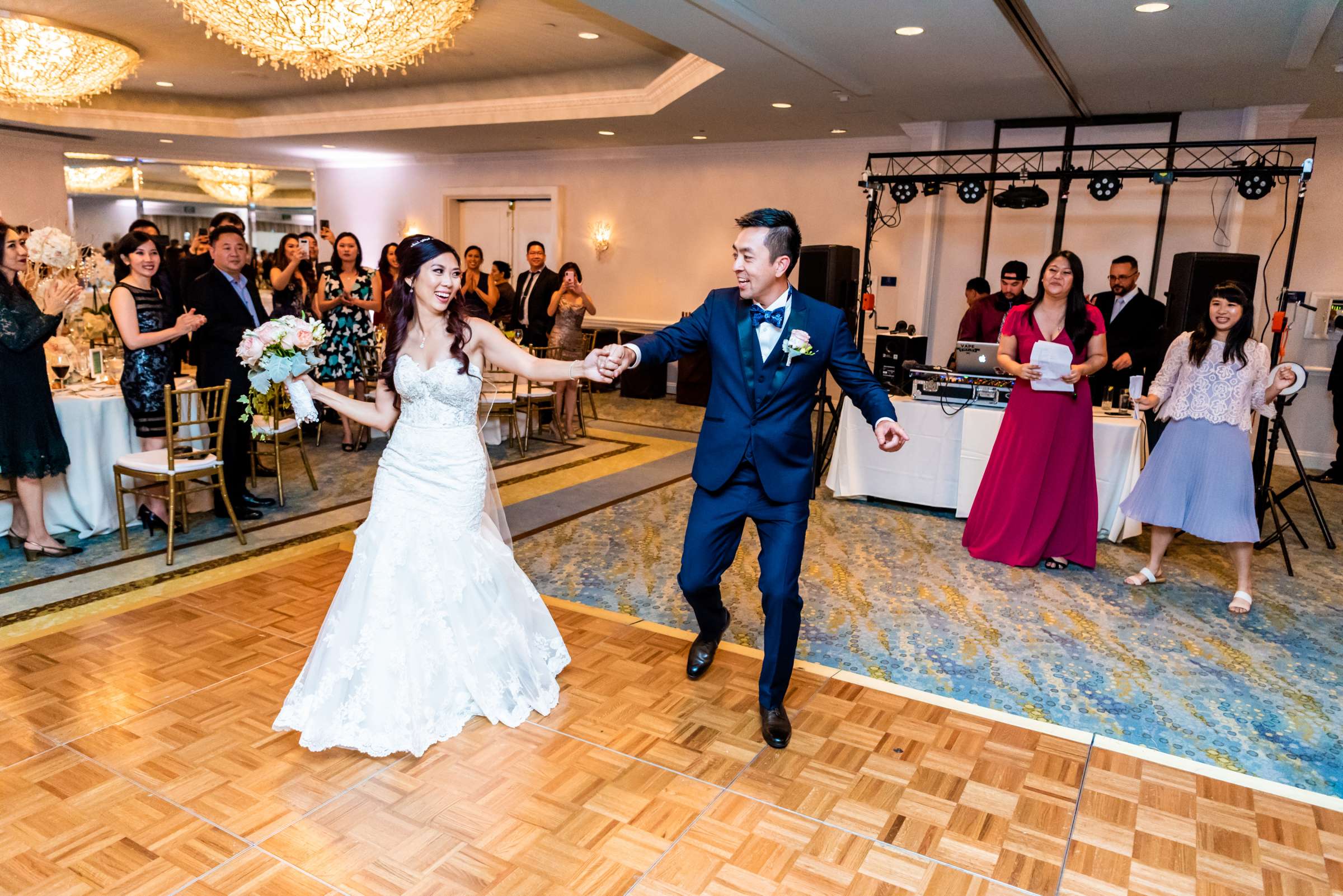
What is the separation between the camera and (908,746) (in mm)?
3012

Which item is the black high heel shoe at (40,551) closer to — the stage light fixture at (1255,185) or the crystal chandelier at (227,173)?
the stage light fixture at (1255,185)

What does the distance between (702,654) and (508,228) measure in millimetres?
11015

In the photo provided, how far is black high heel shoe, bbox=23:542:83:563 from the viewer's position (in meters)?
4.54

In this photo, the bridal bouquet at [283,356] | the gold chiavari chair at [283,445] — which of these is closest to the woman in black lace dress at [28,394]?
the gold chiavari chair at [283,445]

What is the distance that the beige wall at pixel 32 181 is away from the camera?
12664 mm

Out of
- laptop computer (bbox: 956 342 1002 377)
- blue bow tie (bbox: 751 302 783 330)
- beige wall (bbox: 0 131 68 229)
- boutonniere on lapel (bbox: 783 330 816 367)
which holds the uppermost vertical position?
beige wall (bbox: 0 131 68 229)

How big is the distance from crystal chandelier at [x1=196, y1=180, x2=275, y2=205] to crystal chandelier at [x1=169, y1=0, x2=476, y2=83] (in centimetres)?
911

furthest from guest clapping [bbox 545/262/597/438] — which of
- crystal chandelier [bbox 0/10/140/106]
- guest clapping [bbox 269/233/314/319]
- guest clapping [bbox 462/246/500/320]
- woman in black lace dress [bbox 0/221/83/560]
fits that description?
crystal chandelier [bbox 0/10/140/106]

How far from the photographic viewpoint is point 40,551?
15.0 ft

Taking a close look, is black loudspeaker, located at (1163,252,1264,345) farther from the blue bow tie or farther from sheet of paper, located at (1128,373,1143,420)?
the blue bow tie

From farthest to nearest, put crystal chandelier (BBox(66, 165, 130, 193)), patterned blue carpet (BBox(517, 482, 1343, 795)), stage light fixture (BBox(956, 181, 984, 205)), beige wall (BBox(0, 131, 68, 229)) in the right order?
1. crystal chandelier (BBox(66, 165, 130, 193))
2. beige wall (BBox(0, 131, 68, 229))
3. stage light fixture (BBox(956, 181, 984, 205))
4. patterned blue carpet (BBox(517, 482, 1343, 795))

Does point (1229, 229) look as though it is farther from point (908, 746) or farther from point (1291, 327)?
point (908, 746)

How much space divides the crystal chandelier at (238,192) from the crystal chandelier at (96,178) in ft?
4.41

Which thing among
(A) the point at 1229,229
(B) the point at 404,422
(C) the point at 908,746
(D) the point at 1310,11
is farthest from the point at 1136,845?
(A) the point at 1229,229
